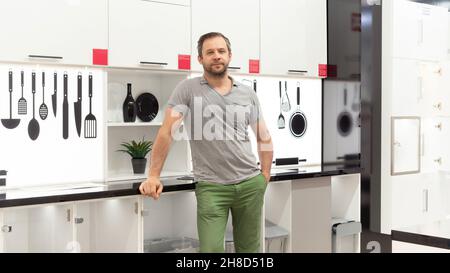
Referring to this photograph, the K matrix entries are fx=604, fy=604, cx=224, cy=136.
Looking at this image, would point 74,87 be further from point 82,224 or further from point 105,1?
point 82,224

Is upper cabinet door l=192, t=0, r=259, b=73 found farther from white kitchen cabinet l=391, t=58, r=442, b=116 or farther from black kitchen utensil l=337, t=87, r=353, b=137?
white kitchen cabinet l=391, t=58, r=442, b=116

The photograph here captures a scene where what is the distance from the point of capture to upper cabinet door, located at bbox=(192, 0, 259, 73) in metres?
4.22

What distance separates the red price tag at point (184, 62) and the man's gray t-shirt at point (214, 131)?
0.67m

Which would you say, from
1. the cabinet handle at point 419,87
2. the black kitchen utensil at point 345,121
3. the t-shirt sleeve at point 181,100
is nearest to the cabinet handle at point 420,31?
the cabinet handle at point 419,87

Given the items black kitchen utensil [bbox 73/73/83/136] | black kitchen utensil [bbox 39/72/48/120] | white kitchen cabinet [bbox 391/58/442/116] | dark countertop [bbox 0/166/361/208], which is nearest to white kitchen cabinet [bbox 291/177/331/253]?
dark countertop [bbox 0/166/361/208]

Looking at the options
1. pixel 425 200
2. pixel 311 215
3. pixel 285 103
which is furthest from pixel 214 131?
pixel 425 200

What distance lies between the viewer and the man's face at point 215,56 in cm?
343

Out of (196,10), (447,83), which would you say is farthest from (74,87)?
(447,83)

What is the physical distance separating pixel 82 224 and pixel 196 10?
1.65 metres

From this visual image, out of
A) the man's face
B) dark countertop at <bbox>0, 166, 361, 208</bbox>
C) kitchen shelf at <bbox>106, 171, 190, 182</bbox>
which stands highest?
the man's face

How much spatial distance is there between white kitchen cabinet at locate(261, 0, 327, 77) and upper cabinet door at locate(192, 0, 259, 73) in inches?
3.5

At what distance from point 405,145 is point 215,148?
9.19 feet

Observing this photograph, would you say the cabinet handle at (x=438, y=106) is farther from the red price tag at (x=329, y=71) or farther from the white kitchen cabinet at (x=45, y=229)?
the white kitchen cabinet at (x=45, y=229)

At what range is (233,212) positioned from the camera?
3.56 metres
